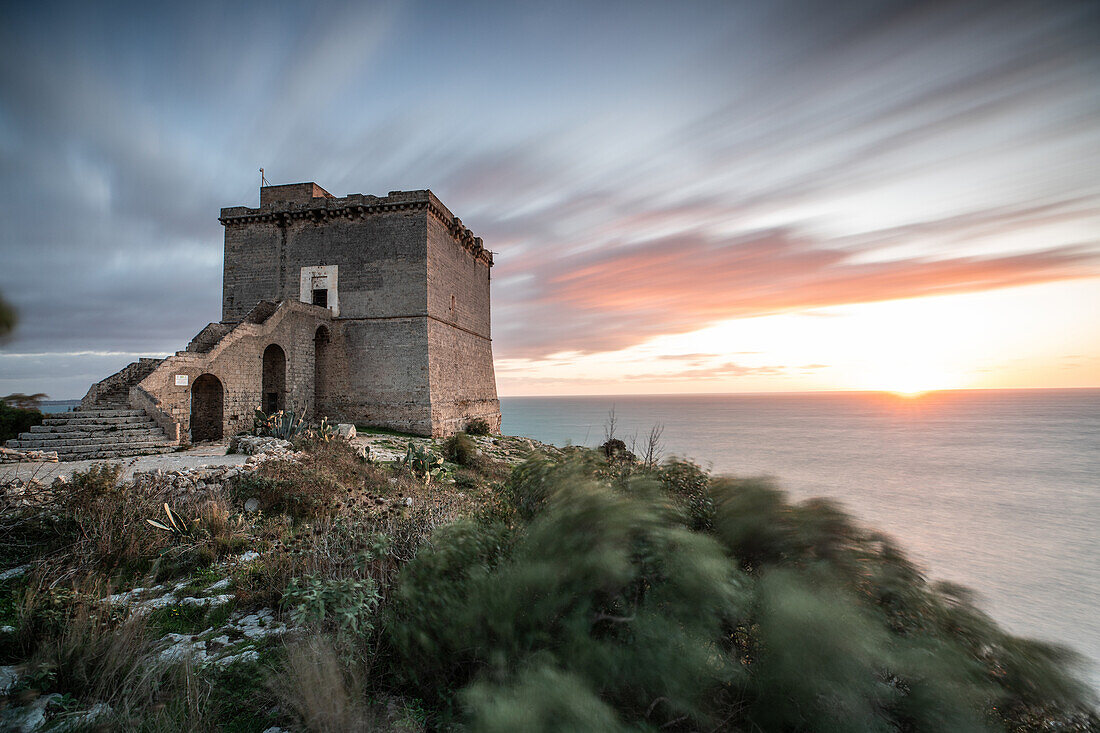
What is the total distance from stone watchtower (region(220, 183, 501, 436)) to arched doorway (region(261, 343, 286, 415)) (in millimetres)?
1078

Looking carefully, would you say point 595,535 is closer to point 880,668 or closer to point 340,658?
point 880,668

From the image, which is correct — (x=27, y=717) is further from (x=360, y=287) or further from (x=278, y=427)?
(x=360, y=287)

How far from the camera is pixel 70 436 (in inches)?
391

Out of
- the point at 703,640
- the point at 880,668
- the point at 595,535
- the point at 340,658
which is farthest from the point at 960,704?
the point at 340,658

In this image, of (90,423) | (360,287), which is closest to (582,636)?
(90,423)

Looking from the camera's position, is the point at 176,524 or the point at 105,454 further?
the point at 105,454

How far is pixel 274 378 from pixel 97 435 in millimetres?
6862

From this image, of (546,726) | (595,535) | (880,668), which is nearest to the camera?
(546,726)

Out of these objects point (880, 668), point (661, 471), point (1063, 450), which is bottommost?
point (1063, 450)

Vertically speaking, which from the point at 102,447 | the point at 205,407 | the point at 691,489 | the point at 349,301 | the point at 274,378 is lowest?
the point at 102,447

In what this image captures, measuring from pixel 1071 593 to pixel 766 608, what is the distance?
14171 mm

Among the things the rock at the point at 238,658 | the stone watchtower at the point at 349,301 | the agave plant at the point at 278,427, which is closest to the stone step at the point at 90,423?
the agave plant at the point at 278,427

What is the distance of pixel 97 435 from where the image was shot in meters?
10.1

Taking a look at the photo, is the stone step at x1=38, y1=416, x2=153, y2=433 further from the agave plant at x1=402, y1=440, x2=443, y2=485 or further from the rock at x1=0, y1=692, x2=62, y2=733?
the rock at x1=0, y1=692, x2=62, y2=733
